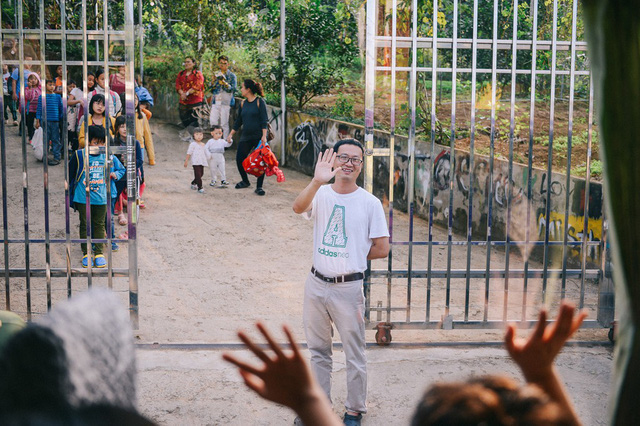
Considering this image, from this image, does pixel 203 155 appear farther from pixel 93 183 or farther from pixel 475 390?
pixel 475 390

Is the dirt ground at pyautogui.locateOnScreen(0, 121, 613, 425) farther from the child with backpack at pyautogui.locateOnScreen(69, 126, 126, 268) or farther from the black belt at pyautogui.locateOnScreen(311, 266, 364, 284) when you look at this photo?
the black belt at pyautogui.locateOnScreen(311, 266, 364, 284)

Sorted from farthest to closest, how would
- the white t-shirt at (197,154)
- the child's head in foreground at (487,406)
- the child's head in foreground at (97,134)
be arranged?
the white t-shirt at (197,154) → the child's head in foreground at (97,134) → the child's head in foreground at (487,406)

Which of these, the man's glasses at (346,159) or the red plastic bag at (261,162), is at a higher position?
the man's glasses at (346,159)

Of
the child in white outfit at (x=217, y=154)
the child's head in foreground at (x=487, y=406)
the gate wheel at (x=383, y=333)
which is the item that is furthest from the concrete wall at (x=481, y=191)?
the child's head in foreground at (x=487, y=406)

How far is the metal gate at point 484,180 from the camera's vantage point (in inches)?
226

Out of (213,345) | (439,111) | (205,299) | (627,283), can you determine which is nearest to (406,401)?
(213,345)

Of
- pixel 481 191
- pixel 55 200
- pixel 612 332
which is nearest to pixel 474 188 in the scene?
pixel 481 191

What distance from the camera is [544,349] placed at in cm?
160

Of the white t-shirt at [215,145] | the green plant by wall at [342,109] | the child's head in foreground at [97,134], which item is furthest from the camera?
the green plant by wall at [342,109]

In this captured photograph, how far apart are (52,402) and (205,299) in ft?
21.1

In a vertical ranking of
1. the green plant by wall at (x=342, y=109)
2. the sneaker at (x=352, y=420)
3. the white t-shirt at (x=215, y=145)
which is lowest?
the sneaker at (x=352, y=420)

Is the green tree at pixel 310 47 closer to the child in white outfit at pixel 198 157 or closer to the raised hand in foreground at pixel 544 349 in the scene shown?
the child in white outfit at pixel 198 157

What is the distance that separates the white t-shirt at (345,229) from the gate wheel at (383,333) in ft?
4.30

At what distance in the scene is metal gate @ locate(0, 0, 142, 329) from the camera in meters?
5.49
